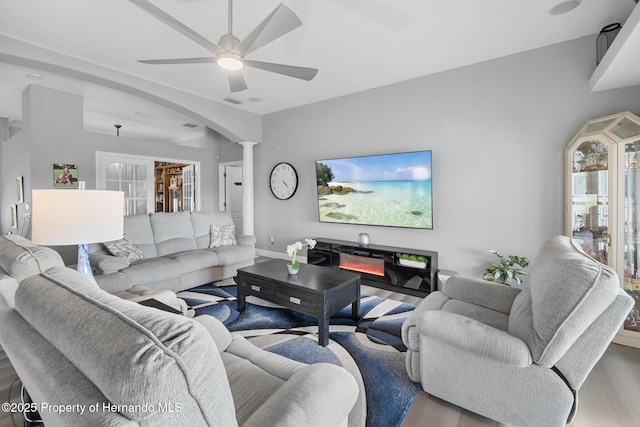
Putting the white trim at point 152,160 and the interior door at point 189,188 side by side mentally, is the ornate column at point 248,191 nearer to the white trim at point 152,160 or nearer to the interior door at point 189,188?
the white trim at point 152,160

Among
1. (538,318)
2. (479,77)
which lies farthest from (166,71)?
(538,318)

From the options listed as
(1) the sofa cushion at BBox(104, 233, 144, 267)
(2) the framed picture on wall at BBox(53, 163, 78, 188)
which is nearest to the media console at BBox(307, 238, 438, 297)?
(1) the sofa cushion at BBox(104, 233, 144, 267)

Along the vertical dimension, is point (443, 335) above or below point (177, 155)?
below

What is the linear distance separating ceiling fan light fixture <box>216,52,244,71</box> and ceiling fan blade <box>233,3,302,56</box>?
0.04 metres

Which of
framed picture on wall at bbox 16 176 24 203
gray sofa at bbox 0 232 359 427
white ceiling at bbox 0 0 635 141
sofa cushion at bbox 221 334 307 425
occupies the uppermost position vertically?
white ceiling at bbox 0 0 635 141

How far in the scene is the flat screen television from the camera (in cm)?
391

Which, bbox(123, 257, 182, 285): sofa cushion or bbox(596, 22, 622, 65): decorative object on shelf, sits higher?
bbox(596, 22, 622, 65): decorative object on shelf

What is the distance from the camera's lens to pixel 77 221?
1.47m

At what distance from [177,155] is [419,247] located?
16.3 feet

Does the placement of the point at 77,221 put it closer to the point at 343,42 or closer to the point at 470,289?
the point at 470,289

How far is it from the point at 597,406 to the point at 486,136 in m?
2.73

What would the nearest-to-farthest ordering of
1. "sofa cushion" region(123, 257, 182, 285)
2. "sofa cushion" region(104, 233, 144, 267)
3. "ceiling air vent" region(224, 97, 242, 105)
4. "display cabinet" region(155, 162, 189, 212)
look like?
"sofa cushion" region(123, 257, 182, 285) → "sofa cushion" region(104, 233, 144, 267) → "ceiling air vent" region(224, 97, 242, 105) → "display cabinet" region(155, 162, 189, 212)

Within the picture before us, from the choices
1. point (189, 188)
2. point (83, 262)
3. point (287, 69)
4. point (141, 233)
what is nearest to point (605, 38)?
point (287, 69)

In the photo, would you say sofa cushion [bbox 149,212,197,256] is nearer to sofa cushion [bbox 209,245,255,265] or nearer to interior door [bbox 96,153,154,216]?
sofa cushion [bbox 209,245,255,265]
